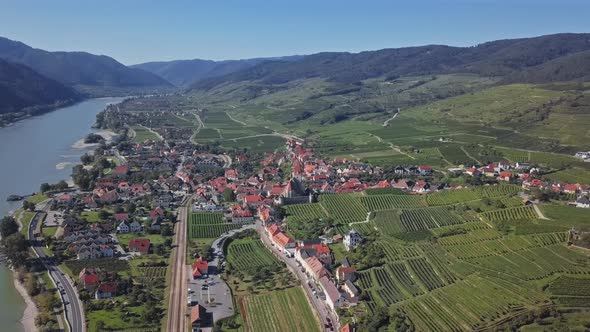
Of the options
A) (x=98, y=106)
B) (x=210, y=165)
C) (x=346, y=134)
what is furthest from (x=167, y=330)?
(x=98, y=106)

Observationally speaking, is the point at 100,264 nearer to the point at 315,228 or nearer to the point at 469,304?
the point at 315,228

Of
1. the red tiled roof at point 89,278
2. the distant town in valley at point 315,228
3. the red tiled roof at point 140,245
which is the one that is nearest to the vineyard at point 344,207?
the distant town in valley at point 315,228

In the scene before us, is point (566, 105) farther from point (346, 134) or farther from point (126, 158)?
point (126, 158)

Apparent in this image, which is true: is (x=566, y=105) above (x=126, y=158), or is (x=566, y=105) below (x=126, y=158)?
above

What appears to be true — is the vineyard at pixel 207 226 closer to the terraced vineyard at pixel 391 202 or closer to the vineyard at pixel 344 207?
the vineyard at pixel 344 207

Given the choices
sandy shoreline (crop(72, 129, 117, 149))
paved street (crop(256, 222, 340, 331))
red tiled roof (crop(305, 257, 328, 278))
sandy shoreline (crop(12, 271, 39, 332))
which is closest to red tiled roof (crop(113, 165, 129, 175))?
sandy shoreline (crop(72, 129, 117, 149))

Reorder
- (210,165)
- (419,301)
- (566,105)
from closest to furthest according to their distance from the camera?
(419,301) < (210,165) < (566,105)

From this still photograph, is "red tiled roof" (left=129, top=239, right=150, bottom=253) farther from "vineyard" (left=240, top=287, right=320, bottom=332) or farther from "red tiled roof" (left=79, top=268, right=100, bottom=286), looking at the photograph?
"vineyard" (left=240, top=287, right=320, bottom=332)
